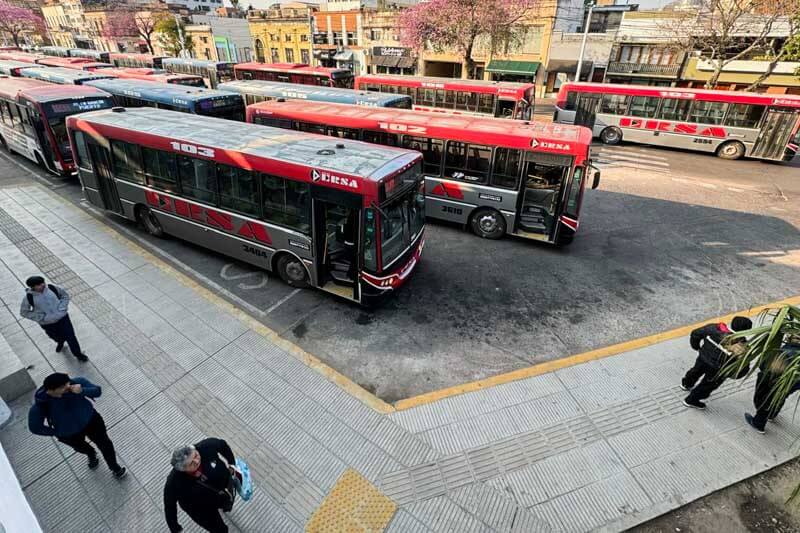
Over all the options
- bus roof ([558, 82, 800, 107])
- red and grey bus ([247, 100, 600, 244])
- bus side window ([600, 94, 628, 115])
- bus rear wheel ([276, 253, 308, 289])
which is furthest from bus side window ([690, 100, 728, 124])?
bus rear wheel ([276, 253, 308, 289])

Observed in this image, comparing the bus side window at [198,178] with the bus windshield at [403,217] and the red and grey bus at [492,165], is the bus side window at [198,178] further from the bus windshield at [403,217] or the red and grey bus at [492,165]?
the red and grey bus at [492,165]

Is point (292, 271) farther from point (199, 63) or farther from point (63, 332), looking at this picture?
point (199, 63)

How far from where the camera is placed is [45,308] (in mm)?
5934

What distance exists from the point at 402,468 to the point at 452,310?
374 cm

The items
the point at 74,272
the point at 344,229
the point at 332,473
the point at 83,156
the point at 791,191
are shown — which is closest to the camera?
the point at 332,473

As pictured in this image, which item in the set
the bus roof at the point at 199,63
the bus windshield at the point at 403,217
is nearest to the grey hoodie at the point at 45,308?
the bus windshield at the point at 403,217

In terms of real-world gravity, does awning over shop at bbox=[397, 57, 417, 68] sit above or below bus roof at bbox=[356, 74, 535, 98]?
above

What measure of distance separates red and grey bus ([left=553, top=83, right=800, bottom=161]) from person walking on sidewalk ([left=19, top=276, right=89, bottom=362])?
2254 centimetres

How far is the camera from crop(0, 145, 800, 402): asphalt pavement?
724 cm

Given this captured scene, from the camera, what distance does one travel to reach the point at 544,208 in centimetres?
1161

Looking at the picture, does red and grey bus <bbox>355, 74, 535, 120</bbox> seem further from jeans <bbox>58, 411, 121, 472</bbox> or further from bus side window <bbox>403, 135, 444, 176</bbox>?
jeans <bbox>58, 411, 121, 472</bbox>

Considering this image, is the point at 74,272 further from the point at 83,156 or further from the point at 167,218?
the point at 83,156

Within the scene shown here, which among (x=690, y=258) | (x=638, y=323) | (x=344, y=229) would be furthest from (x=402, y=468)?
(x=690, y=258)

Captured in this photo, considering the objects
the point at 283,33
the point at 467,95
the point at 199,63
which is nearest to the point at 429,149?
the point at 467,95
